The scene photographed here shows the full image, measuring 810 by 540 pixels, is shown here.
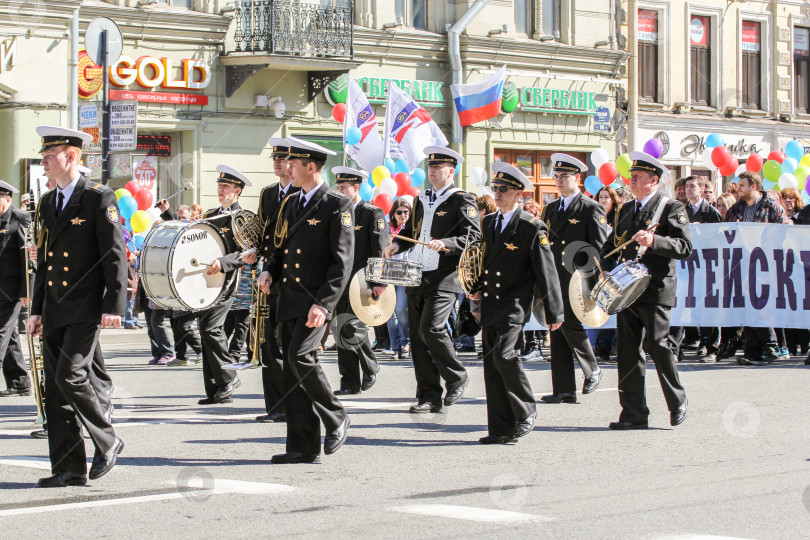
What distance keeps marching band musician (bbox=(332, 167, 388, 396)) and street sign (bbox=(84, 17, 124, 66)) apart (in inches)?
304

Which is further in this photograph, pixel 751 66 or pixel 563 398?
pixel 751 66

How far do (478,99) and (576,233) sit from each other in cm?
1580

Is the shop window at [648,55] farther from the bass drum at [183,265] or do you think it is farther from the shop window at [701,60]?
the bass drum at [183,265]

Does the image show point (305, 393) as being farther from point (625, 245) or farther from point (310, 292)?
point (625, 245)

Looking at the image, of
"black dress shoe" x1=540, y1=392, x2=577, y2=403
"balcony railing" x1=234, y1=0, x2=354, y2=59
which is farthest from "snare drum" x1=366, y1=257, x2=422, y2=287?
"balcony railing" x1=234, y1=0, x2=354, y2=59

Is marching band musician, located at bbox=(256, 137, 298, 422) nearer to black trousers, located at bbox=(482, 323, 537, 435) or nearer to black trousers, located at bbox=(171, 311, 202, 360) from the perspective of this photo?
black trousers, located at bbox=(482, 323, 537, 435)

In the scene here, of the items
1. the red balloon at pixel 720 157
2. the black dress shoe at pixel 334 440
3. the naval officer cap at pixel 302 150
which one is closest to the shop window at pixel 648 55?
the red balloon at pixel 720 157

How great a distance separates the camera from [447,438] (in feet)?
29.8

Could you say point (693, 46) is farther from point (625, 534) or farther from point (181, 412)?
point (625, 534)

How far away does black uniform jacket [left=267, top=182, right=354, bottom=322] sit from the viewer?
7.99 meters

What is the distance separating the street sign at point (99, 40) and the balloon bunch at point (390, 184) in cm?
394

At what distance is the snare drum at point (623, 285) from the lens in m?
9.18

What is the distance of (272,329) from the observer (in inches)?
370

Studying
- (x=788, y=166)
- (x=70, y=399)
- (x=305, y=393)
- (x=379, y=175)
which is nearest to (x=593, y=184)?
(x=788, y=166)
